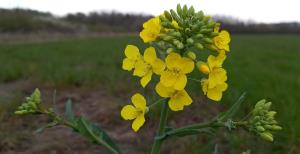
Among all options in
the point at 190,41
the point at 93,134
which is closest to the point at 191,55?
the point at 190,41

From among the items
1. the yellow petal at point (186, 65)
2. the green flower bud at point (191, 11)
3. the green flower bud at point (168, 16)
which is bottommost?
the yellow petal at point (186, 65)

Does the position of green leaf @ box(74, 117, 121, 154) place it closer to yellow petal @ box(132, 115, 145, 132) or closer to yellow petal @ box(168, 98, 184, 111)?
yellow petal @ box(132, 115, 145, 132)

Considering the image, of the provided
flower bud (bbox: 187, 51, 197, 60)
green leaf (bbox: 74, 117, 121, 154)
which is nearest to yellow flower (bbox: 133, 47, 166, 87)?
flower bud (bbox: 187, 51, 197, 60)

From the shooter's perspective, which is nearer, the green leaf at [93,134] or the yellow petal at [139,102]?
the yellow petal at [139,102]

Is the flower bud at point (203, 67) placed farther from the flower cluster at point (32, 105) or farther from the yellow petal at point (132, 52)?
the flower cluster at point (32, 105)

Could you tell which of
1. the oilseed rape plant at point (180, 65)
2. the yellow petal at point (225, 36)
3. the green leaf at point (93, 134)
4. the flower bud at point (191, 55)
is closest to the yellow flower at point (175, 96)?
the oilseed rape plant at point (180, 65)

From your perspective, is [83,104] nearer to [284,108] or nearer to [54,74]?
[54,74]
